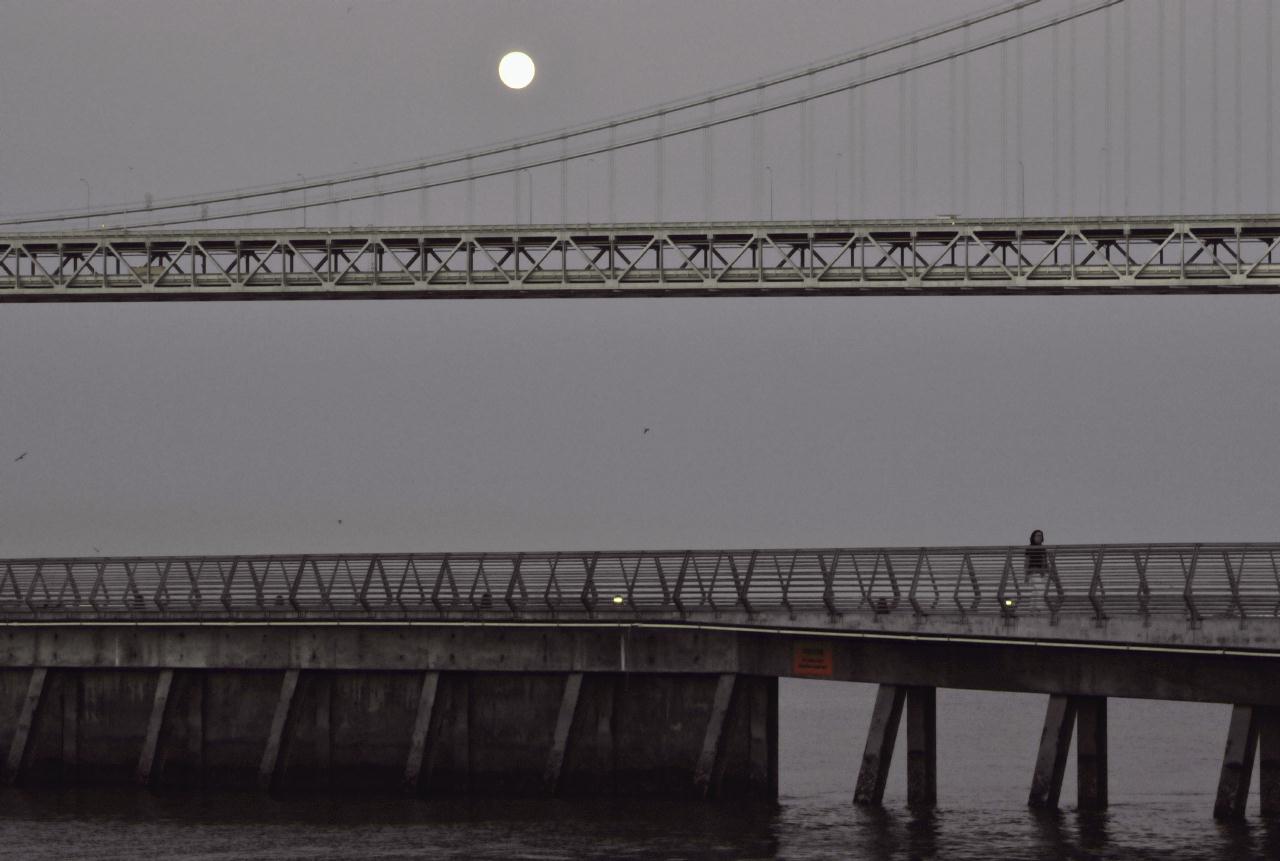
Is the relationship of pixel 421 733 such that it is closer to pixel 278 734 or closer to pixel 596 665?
pixel 278 734

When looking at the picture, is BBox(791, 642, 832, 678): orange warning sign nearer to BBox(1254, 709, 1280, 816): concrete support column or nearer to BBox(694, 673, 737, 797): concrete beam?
BBox(694, 673, 737, 797): concrete beam

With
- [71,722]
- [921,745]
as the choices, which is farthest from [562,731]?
[71,722]

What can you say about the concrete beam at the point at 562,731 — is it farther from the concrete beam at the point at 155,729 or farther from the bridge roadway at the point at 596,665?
the concrete beam at the point at 155,729

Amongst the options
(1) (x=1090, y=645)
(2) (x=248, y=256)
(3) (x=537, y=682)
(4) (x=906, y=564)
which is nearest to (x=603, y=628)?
(3) (x=537, y=682)

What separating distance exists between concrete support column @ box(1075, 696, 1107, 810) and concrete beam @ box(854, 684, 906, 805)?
3465 mm

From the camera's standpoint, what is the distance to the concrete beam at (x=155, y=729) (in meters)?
52.0

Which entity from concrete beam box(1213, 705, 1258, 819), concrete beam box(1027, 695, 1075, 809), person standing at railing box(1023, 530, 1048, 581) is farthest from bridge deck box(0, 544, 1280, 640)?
concrete beam box(1213, 705, 1258, 819)

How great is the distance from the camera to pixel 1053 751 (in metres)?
47.9

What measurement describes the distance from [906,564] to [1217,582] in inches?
275

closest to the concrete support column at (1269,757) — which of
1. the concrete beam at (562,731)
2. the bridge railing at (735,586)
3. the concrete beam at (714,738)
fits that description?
the bridge railing at (735,586)

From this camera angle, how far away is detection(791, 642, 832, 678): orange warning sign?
4853 centimetres

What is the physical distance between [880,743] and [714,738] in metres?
3.32

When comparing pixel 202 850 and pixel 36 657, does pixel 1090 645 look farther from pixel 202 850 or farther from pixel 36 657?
pixel 36 657

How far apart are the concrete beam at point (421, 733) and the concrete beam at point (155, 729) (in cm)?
533
